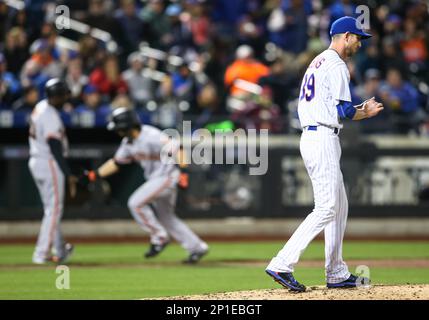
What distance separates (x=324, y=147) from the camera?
8.27 meters

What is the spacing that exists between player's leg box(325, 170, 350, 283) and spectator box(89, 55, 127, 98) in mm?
8584

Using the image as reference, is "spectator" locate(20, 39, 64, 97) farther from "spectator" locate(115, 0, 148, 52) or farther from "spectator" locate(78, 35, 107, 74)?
"spectator" locate(115, 0, 148, 52)

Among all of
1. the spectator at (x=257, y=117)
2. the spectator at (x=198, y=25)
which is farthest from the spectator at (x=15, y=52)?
the spectator at (x=257, y=117)

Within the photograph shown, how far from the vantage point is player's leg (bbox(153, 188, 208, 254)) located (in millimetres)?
12234

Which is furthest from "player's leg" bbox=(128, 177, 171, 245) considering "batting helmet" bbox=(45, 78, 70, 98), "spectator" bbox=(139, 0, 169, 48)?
"spectator" bbox=(139, 0, 169, 48)

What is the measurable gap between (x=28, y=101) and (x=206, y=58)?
150 inches

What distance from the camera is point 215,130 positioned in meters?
16.2

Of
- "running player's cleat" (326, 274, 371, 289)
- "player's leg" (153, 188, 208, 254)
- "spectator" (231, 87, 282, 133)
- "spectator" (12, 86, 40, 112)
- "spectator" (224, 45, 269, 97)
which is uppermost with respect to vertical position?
"spectator" (224, 45, 269, 97)

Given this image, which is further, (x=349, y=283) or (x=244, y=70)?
(x=244, y=70)

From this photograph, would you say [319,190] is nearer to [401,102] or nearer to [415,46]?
[401,102]

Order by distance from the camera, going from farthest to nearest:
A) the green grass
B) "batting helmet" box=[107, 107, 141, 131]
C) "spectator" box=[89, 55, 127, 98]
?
"spectator" box=[89, 55, 127, 98], "batting helmet" box=[107, 107, 141, 131], the green grass

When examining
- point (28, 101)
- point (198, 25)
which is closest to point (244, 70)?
point (198, 25)

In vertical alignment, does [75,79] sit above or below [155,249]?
above

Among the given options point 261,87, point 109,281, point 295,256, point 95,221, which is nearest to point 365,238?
point 261,87
